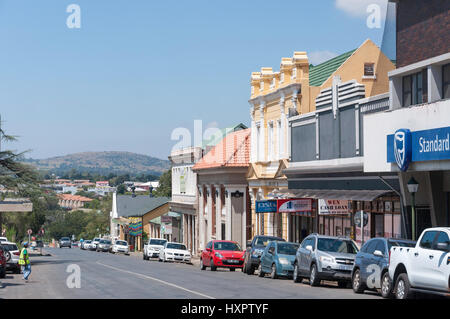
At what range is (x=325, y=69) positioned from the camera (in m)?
48.1

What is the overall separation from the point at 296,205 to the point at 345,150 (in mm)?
5674

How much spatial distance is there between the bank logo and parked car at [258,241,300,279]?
5844 millimetres

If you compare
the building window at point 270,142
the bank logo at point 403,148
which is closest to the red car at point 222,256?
A: the building window at point 270,142

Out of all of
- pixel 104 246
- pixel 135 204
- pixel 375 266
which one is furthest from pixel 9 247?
pixel 135 204

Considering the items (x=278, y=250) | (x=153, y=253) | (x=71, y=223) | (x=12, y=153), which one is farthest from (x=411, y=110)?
(x=71, y=223)

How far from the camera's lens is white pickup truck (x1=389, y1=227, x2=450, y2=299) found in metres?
18.5

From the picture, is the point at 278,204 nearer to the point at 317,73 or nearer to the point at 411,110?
the point at 317,73

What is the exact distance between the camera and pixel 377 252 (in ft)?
73.4

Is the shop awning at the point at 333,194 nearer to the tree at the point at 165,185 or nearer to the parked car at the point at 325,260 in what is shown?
the parked car at the point at 325,260

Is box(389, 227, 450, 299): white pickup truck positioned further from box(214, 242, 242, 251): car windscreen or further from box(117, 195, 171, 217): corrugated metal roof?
box(117, 195, 171, 217): corrugated metal roof

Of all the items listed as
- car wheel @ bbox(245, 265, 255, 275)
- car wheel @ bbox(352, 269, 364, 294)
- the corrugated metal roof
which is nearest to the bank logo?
car wheel @ bbox(352, 269, 364, 294)

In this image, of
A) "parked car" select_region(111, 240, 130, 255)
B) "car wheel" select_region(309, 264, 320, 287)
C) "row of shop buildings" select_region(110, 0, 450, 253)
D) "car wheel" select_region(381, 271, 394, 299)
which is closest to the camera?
"car wheel" select_region(381, 271, 394, 299)

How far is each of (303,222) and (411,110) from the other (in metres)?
17.2

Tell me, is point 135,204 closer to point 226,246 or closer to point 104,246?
point 104,246
